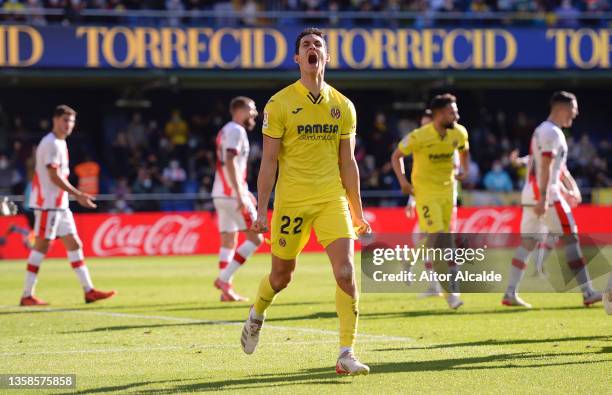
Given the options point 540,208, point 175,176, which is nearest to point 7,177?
point 175,176

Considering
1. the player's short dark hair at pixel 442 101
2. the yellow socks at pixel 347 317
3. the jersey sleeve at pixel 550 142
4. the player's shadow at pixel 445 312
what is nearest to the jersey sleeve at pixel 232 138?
the player's short dark hair at pixel 442 101

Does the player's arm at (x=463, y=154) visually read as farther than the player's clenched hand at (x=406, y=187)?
Yes

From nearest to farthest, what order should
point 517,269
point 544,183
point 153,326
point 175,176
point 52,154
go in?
point 153,326
point 544,183
point 517,269
point 52,154
point 175,176

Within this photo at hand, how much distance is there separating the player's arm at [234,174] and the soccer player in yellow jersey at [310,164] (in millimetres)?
6322

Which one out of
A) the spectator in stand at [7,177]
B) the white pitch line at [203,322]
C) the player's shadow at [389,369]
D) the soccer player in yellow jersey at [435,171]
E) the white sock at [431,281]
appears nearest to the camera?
the player's shadow at [389,369]

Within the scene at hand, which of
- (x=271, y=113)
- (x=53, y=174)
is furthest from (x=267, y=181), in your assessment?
(x=53, y=174)

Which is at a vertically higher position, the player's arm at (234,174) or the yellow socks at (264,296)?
the player's arm at (234,174)

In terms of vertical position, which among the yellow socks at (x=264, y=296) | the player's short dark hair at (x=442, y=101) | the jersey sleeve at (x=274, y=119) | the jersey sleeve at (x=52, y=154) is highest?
the player's short dark hair at (x=442, y=101)

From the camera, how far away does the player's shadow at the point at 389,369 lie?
7902mm

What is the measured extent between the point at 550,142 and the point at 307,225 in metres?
5.53

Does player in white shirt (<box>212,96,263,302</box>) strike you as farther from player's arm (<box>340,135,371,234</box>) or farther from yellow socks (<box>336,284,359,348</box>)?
yellow socks (<box>336,284,359,348</box>)

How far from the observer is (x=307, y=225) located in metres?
8.69

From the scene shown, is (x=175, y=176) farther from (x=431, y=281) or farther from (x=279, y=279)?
(x=279, y=279)

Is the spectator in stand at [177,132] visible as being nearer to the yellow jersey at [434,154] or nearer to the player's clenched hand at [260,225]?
the yellow jersey at [434,154]
